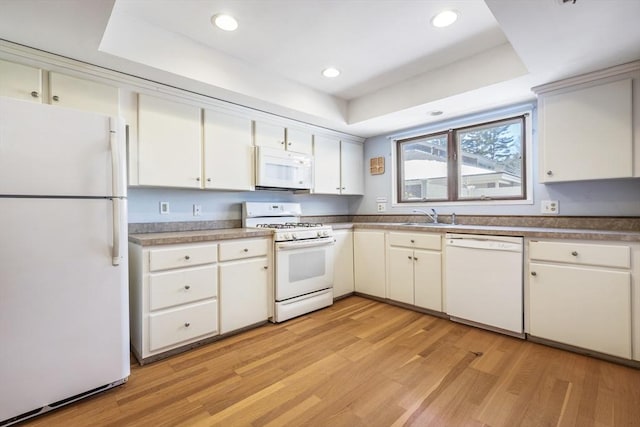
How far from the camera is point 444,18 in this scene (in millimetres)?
1922

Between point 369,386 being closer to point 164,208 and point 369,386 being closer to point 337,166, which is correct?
point 164,208

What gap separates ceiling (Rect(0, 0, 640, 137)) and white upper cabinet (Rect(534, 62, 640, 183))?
14cm

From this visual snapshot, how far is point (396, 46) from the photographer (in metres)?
2.28

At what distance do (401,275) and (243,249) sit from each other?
1.66 metres

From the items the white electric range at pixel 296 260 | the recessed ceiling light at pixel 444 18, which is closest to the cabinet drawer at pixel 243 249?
the white electric range at pixel 296 260

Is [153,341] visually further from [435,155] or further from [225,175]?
[435,155]

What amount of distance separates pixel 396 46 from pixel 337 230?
1.88m

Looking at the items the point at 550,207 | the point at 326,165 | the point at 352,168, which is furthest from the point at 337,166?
the point at 550,207

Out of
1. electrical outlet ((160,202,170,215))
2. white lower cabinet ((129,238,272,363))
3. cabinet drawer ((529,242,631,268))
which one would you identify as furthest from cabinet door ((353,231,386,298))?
electrical outlet ((160,202,170,215))

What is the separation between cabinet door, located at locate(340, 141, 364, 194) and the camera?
Result: 3830 millimetres

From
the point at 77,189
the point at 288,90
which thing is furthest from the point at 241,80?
the point at 77,189

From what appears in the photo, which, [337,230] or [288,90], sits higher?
[288,90]

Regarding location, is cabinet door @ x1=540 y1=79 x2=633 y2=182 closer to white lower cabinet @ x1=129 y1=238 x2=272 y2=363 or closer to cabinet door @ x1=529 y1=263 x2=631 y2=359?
cabinet door @ x1=529 y1=263 x2=631 y2=359

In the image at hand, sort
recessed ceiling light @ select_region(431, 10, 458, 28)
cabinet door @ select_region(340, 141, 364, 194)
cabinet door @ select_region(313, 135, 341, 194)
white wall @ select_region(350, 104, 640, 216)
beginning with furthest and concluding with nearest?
cabinet door @ select_region(340, 141, 364, 194)
cabinet door @ select_region(313, 135, 341, 194)
white wall @ select_region(350, 104, 640, 216)
recessed ceiling light @ select_region(431, 10, 458, 28)
